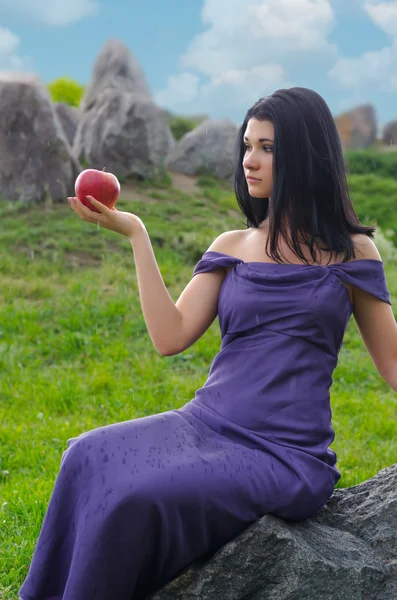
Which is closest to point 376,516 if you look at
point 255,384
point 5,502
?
point 255,384

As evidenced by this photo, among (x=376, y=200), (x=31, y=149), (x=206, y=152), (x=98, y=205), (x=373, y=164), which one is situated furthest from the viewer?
(x=373, y=164)

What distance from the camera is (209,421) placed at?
2.48m

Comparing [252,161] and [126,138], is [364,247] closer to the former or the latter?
→ [252,161]

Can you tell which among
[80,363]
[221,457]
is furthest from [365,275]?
[80,363]

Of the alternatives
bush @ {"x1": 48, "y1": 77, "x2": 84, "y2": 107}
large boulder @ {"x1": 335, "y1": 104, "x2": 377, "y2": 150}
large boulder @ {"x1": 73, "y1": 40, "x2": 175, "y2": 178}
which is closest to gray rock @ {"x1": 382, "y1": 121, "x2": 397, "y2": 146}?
large boulder @ {"x1": 335, "y1": 104, "x2": 377, "y2": 150}

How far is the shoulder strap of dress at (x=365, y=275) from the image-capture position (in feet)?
8.58

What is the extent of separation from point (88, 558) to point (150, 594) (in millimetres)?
334

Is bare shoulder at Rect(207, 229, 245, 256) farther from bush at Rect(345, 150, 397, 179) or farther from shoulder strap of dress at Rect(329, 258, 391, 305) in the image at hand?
bush at Rect(345, 150, 397, 179)

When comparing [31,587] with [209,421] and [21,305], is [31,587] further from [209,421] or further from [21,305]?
[21,305]

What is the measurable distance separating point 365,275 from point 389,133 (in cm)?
2292

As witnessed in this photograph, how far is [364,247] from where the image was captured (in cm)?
273

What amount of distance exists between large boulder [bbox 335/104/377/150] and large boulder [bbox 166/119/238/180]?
11.5m

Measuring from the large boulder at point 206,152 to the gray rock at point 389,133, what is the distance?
11687mm

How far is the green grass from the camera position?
4562 mm
